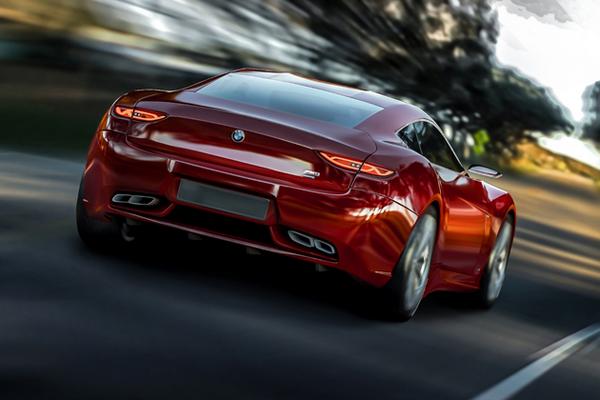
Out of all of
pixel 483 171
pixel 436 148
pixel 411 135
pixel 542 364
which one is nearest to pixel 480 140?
pixel 483 171

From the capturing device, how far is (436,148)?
866 cm

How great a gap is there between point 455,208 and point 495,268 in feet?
5.27

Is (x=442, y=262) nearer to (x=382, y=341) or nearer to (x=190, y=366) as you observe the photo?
(x=382, y=341)

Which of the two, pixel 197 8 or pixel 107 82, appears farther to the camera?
pixel 197 8

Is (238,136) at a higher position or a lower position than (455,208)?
higher

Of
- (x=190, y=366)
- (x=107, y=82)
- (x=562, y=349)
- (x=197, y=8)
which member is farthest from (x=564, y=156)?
(x=190, y=366)

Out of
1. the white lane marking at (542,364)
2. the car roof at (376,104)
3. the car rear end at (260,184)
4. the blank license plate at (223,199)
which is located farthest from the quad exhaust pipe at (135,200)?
the white lane marking at (542,364)

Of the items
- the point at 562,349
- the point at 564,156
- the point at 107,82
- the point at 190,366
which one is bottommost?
the point at 564,156

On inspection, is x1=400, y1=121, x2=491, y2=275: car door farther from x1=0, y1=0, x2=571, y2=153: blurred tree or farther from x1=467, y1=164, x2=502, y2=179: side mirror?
x1=0, y1=0, x2=571, y2=153: blurred tree

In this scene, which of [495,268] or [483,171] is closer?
[483,171]

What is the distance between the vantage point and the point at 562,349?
885cm

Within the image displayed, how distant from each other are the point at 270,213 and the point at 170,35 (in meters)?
16.4

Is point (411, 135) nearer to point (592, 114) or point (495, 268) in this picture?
A: point (495, 268)

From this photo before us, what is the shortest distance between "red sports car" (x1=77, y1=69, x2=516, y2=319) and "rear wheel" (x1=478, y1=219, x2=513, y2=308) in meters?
1.79
